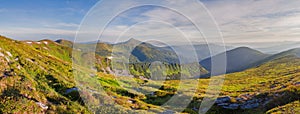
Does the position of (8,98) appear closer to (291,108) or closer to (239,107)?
(291,108)

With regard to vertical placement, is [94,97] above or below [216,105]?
above

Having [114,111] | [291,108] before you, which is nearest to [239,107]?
[291,108]

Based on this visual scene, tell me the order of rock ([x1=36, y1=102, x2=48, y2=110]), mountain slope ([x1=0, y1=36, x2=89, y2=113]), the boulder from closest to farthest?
mountain slope ([x1=0, y1=36, x2=89, y2=113]), rock ([x1=36, y1=102, x2=48, y2=110]), the boulder

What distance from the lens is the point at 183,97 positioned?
44.5 meters

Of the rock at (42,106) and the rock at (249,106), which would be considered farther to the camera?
the rock at (249,106)

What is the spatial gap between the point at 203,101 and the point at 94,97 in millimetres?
30544

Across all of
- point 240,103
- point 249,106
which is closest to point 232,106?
point 240,103

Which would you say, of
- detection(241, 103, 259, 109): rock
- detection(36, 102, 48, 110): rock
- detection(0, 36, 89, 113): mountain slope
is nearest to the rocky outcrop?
detection(241, 103, 259, 109): rock

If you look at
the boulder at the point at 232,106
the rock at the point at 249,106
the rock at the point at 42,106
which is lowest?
the boulder at the point at 232,106

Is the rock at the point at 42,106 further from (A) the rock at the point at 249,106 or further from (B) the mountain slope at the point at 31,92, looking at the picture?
(A) the rock at the point at 249,106

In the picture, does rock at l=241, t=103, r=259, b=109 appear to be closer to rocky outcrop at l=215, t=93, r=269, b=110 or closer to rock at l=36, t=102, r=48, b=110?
rocky outcrop at l=215, t=93, r=269, b=110

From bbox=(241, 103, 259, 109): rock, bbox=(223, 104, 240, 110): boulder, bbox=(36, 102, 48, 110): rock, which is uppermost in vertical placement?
bbox=(36, 102, 48, 110): rock

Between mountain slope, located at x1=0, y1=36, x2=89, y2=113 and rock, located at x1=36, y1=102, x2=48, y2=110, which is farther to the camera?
rock, located at x1=36, y1=102, x2=48, y2=110

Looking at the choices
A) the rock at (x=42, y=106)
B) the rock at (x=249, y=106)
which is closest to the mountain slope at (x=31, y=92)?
the rock at (x=42, y=106)
